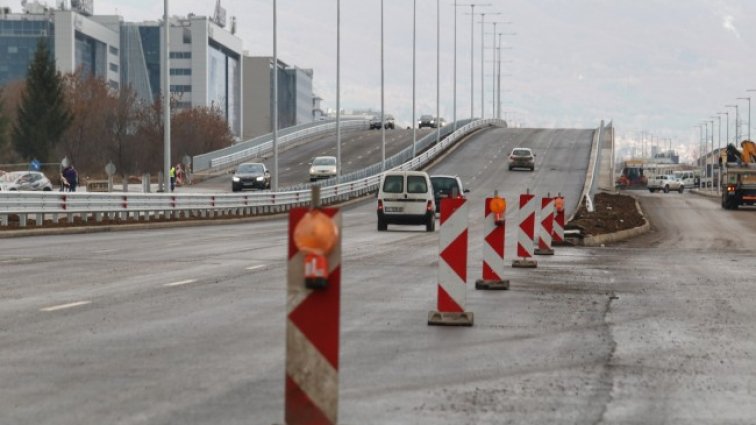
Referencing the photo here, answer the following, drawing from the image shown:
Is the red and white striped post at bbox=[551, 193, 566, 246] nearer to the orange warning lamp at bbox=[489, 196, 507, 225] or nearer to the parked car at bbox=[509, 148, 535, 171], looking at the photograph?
the orange warning lamp at bbox=[489, 196, 507, 225]

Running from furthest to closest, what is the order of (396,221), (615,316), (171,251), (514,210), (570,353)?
(514,210) < (396,221) < (171,251) < (615,316) < (570,353)

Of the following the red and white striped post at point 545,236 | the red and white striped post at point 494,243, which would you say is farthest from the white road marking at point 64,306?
the red and white striped post at point 545,236

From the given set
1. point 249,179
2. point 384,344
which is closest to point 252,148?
point 249,179

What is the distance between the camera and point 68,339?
1141 cm

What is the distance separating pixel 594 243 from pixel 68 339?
78.0ft

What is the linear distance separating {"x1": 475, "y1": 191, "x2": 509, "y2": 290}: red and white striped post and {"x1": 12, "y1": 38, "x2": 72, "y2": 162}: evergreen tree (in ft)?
314

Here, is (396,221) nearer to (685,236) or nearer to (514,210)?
(685,236)

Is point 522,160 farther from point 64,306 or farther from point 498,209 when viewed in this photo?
point 64,306

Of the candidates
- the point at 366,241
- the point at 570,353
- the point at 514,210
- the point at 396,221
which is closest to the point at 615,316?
the point at 570,353

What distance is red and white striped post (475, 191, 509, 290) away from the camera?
16.9 meters

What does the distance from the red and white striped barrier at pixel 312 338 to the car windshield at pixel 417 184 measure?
33.7m

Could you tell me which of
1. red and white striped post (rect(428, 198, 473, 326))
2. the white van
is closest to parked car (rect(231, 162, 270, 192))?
the white van

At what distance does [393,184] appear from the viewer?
4044 centimetres

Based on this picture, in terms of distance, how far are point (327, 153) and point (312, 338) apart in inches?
3755
